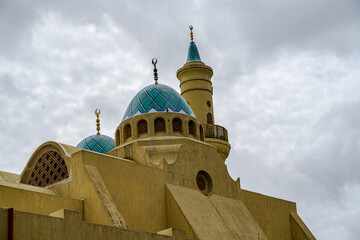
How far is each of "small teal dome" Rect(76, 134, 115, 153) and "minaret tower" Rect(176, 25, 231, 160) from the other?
3.09 m

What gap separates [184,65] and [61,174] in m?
8.41

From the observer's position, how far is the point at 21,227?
355 inches

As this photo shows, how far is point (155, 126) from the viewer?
1633 centimetres

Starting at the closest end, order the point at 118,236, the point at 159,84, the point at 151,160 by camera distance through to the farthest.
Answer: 1. the point at 118,236
2. the point at 151,160
3. the point at 159,84

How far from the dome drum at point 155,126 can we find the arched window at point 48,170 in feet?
9.14

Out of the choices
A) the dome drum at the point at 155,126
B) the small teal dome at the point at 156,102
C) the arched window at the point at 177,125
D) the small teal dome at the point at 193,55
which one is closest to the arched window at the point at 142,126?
the dome drum at the point at 155,126

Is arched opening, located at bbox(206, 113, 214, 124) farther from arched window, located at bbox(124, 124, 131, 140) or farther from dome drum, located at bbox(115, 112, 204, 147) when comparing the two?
arched window, located at bbox(124, 124, 131, 140)

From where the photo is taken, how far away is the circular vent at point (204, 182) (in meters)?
16.1

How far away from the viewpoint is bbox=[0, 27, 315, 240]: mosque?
36.4 ft

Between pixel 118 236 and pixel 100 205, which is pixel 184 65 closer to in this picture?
pixel 100 205

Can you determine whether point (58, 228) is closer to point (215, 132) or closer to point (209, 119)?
point (215, 132)

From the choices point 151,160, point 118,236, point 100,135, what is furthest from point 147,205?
point 100,135

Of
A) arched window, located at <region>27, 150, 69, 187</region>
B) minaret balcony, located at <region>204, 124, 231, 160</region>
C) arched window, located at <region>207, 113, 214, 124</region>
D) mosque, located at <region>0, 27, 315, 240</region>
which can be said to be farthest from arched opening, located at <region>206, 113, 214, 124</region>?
arched window, located at <region>27, 150, 69, 187</region>

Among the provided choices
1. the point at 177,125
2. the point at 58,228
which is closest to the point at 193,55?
the point at 177,125
